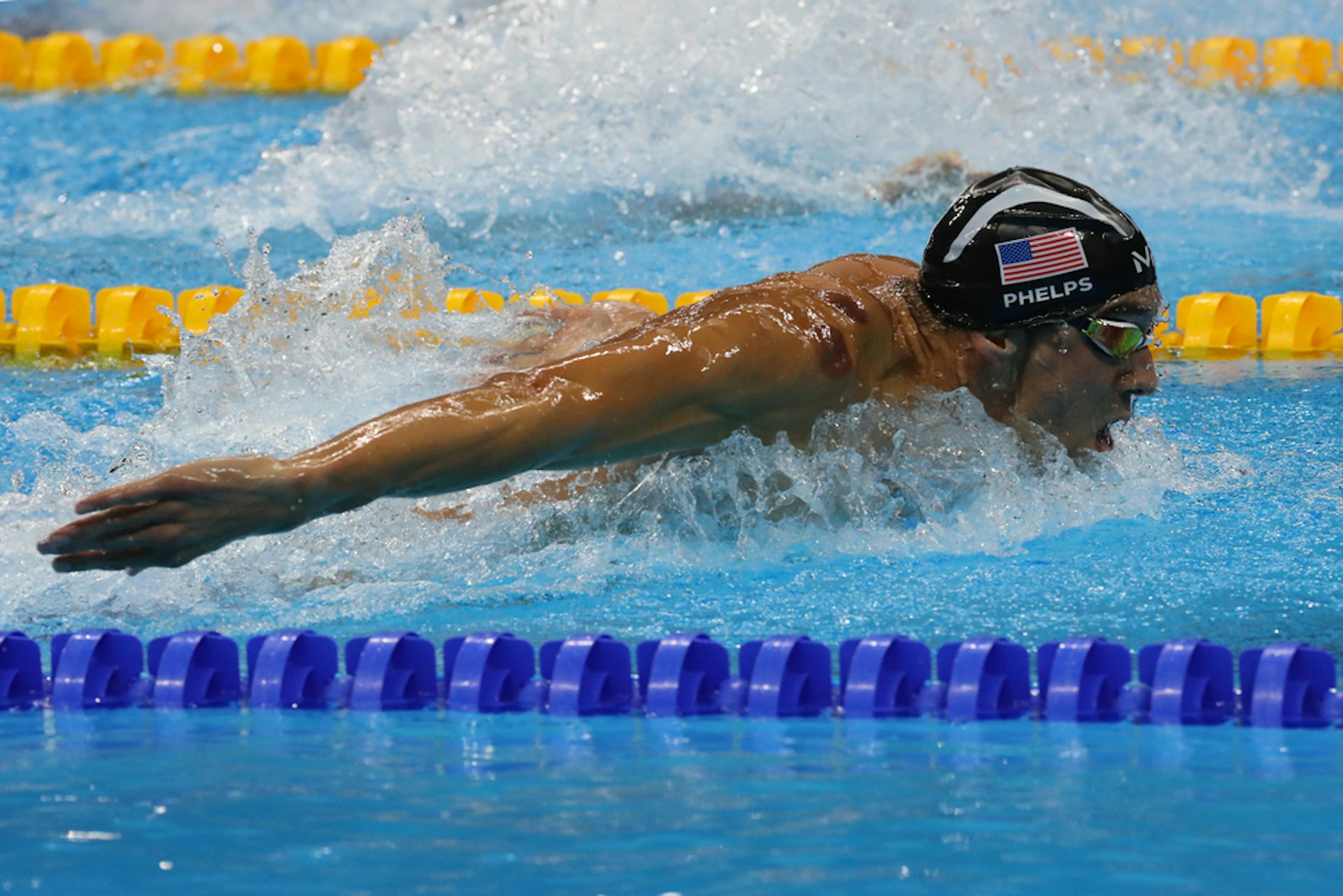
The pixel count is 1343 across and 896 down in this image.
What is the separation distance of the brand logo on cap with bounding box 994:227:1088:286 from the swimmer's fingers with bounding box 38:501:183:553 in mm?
1493

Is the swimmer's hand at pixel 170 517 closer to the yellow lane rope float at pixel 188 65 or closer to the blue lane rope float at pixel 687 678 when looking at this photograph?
the blue lane rope float at pixel 687 678

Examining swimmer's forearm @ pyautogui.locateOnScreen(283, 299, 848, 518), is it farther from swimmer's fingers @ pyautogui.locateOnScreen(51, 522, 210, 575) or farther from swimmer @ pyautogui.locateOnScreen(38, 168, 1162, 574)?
swimmer's fingers @ pyautogui.locateOnScreen(51, 522, 210, 575)

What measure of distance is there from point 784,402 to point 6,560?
4.80ft

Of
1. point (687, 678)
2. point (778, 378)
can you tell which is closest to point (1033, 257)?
point (778, 378)

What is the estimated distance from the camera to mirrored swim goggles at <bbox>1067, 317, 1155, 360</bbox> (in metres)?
2.79

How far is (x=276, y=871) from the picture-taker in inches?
64.5

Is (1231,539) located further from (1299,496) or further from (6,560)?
(6,560)

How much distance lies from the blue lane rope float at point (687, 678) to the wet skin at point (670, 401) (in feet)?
1.05

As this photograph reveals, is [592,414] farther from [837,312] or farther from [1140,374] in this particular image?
[1140,374]

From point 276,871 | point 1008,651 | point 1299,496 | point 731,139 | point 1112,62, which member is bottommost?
point 276,871

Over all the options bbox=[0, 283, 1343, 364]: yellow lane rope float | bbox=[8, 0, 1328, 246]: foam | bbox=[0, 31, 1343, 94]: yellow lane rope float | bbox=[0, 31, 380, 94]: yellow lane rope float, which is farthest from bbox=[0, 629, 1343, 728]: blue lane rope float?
bbox=[0, 31, 380, 94]: yellow lane rope float

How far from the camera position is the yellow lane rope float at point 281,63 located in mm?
9266

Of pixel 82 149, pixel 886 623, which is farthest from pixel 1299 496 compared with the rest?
pixel 82 149

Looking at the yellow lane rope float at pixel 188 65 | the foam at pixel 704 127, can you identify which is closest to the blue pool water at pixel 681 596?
the foam at pixel 704 127
